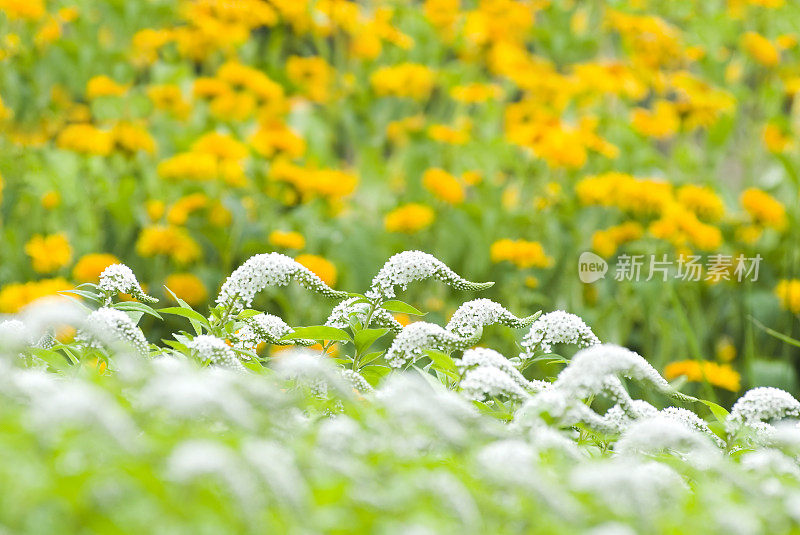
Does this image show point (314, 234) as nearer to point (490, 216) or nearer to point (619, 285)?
point (490, 216)

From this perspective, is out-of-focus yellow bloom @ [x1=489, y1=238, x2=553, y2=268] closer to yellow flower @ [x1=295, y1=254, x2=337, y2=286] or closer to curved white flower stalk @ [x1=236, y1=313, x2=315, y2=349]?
yellow flower @ [x1=295, y1=254, x2=337, y2=286]

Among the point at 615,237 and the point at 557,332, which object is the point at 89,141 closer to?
the point at 615,237

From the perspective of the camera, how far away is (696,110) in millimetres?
4031

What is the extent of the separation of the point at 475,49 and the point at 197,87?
1.48 metres

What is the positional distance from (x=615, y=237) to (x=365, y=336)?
7.27 ft

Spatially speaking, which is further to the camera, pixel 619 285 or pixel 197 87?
pixel 197 87

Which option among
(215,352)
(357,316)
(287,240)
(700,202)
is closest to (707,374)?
(700,202)

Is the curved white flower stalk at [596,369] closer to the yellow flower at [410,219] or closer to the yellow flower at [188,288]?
the yellow flower at [188,288]

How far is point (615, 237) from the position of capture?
3.51 metres

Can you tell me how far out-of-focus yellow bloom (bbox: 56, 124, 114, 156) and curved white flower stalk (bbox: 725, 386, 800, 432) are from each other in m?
2.51

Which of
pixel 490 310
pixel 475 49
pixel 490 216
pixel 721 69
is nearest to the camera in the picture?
pixel 490 310

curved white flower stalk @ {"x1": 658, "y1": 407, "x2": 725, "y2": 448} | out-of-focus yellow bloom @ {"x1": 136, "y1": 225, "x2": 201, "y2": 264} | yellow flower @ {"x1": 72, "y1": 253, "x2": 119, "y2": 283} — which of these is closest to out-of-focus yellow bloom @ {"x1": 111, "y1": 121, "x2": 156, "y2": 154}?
out-of-focus yellow bloom @ {"x1": 136, "y1": 225, "x2": 201, "y2": 264}

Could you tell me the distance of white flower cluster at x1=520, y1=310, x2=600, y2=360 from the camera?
1.45 metres

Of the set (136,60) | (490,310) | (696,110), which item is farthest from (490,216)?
(490,310)
